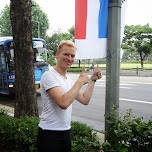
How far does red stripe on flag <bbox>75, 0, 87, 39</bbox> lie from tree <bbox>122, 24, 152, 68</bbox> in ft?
78.6

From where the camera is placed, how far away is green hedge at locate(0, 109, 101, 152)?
2733mm

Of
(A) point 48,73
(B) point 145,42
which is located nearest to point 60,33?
(B) point 145,42

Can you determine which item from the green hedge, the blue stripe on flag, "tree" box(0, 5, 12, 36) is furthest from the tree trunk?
"tree" box(0, 5, 12, 36)

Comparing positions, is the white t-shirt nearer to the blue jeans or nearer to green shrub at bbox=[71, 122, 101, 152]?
the blue jeans

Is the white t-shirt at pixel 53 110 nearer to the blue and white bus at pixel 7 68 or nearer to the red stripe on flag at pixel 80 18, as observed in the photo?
the red stripe on flag at pixel 80 18

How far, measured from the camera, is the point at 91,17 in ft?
7.69

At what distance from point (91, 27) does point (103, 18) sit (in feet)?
0.63

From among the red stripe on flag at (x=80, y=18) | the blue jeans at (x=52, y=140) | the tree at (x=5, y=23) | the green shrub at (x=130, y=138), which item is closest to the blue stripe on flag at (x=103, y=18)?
the red stripe on flag at (x=80, y=18)

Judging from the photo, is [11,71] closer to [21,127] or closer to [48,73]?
[21,127]

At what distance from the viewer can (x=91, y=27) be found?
237cm

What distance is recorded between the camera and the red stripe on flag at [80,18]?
7.61 feet

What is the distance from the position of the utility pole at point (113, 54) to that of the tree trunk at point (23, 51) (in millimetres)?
2116

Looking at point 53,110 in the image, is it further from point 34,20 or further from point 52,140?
point 34,20

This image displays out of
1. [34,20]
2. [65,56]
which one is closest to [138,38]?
[34,20]
